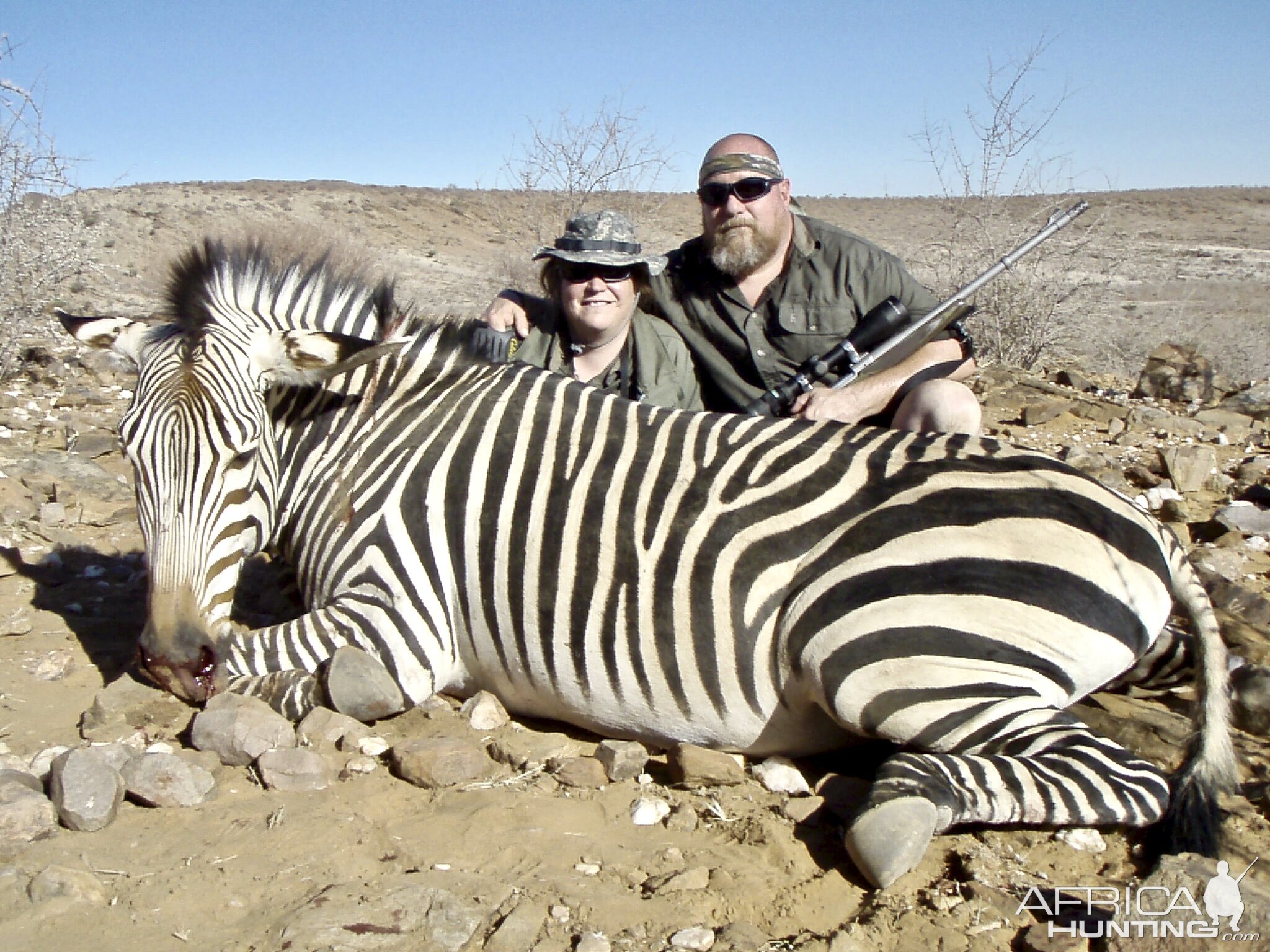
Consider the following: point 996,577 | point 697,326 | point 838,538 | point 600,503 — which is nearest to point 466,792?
point 600,503

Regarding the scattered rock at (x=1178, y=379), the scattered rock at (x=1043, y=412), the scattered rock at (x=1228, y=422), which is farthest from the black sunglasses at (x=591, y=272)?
the scattered rock at (x=1178, y=379)

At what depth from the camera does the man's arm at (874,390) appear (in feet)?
14.5

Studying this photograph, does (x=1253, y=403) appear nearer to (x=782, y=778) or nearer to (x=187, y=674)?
(x=782, y=778)

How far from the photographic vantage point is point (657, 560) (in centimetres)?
305

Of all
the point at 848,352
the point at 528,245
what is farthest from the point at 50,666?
the point at 528,245

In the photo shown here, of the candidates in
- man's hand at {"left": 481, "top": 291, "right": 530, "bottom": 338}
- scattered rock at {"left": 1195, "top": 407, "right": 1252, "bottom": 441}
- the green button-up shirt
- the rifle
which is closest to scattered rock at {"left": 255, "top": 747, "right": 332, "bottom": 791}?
man's hand at {"left": 481, "top": 291, "right": 530, "bottom": 338}

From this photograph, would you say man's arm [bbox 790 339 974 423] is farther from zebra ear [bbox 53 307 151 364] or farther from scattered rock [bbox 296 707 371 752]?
zebra ear [bbox 53 307 151 364]

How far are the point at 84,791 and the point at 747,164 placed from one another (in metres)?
3.53

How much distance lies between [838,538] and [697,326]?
2253mm

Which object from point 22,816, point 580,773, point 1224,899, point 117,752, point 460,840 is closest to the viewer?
point 1224,899

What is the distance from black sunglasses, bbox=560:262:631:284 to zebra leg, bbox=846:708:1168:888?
7.46 feet

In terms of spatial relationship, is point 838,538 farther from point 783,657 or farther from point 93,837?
point 93,837

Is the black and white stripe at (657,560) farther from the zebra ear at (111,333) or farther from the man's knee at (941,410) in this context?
the man's knee at (941,410)

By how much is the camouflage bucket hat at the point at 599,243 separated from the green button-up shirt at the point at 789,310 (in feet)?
2.11
